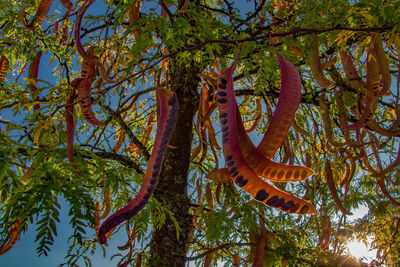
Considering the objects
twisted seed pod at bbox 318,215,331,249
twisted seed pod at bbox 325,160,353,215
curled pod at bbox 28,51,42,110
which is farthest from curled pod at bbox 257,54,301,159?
twisted seed pod at bbox 318,215,331,249

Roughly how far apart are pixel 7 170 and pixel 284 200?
3.84ft

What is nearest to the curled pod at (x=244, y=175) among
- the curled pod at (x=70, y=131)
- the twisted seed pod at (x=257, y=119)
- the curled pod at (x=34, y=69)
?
the curled pod at (x=70, y=131)

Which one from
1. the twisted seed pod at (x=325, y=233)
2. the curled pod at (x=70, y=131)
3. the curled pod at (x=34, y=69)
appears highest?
the curled pod at (x=34, y=69)

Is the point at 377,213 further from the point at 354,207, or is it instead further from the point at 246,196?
the point at 246,196

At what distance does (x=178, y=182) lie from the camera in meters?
3.17

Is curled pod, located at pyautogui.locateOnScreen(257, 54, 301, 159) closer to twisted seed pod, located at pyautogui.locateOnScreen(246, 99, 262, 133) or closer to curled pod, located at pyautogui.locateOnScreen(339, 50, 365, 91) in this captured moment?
curled pod, located at pyautogui.locateOnScreen(339, 50, 365, 91)

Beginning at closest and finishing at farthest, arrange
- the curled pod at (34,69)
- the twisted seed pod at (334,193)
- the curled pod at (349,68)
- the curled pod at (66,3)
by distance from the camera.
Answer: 1. the curled pod at (349,68)
2. the twisted seed pod at (334,193)
3. the curled pod at (66,3)
4. the curled pod at (34,69)

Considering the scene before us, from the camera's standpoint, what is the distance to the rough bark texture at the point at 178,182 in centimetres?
295

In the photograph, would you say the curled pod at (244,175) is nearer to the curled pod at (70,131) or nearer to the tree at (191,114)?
the tree at (191,114)

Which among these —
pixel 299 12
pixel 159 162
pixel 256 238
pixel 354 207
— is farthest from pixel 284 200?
pixel 354 207

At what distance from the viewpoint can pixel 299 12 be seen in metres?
2.29

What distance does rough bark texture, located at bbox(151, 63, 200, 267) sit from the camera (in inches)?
116

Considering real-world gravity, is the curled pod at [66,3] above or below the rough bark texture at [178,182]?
above

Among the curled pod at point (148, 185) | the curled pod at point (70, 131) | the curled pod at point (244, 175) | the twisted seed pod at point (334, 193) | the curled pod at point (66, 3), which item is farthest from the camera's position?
the curled pod at point (66, 3)
